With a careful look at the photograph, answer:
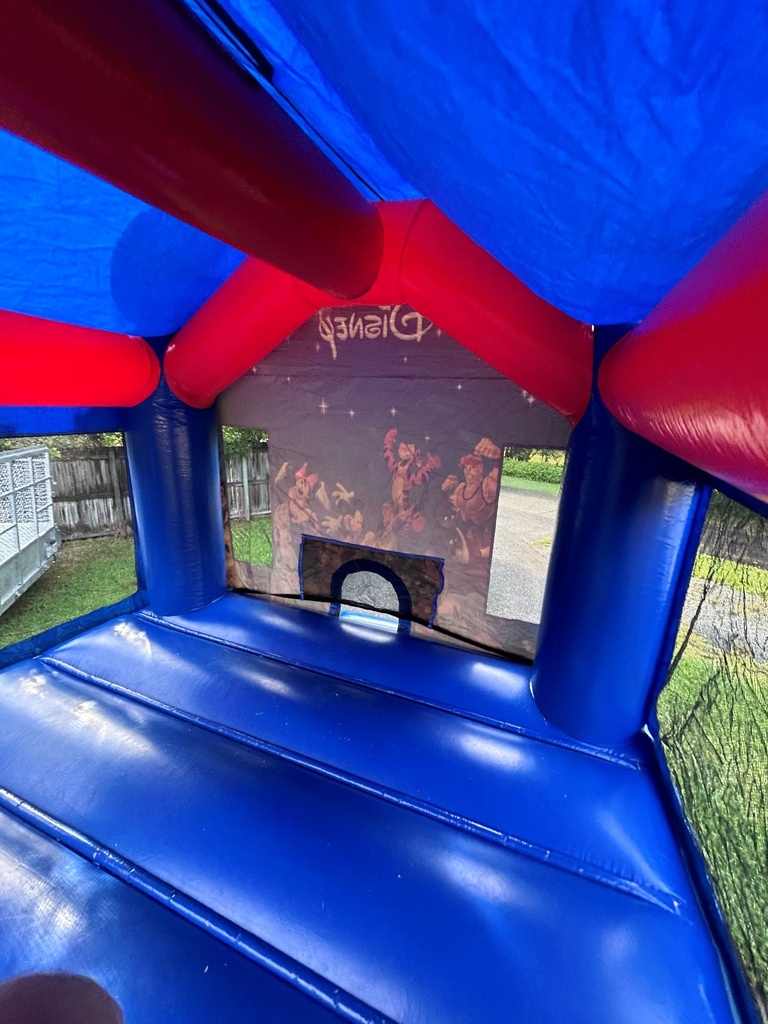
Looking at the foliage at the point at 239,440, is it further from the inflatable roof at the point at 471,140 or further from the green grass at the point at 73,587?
the inflatable roof at the point at 471,140

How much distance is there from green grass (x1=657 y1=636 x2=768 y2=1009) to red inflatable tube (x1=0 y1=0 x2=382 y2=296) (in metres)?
1.38

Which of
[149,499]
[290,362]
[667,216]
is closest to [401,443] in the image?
[290,362]

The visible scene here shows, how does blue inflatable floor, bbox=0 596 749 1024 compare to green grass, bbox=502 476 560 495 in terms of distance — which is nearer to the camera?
blue inflatable floor, bbox=0 596 749 1024

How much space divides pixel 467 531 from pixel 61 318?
5.63 ft

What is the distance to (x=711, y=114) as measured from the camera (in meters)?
0.50

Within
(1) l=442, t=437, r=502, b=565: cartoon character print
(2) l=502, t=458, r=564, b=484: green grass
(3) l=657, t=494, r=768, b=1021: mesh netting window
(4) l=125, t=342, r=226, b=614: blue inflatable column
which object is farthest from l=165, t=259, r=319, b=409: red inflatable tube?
(3) l=657, t=494, r=768, b=1021: mesh netting window

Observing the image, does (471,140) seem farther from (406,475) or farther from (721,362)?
(406,475)

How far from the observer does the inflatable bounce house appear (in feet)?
1.81

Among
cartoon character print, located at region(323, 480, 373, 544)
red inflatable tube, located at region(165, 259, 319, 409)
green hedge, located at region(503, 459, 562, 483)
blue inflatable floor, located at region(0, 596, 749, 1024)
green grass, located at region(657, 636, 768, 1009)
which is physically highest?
red inflatable tube, located at region(165, 259, 319, 409)

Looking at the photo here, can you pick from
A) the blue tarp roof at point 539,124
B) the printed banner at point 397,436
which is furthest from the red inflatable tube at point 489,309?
the printed banner at point 397,436

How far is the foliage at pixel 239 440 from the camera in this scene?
2.42 m

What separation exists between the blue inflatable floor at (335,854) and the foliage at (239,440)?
109 centimetres

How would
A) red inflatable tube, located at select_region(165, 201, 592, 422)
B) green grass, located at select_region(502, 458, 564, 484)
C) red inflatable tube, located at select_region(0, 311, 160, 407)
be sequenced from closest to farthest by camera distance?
red inflatable tube, located at select_region(165, 201, 592, 422), red inflatable tube, located at select_region(0, 311, 160, 407), green grass, located at select_region(502, 458, 564, 484)

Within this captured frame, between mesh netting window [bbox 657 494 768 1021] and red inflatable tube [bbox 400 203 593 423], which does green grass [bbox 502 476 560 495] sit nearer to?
red inflatable tube [bbox 400 203 593 423]
